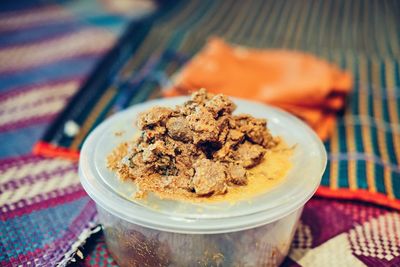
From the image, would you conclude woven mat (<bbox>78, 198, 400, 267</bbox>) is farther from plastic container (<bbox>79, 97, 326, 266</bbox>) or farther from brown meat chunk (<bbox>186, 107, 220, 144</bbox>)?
brown meat chunk (<bbox>186, 107, 220, 144</bbox>)

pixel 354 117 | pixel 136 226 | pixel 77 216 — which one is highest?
pixel 136 226

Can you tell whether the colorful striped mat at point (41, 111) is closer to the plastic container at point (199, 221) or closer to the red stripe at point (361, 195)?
the plastic container at point (199, 221)

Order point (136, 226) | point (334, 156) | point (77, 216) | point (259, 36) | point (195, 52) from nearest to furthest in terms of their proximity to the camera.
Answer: point (136, 226) → point (77, 216) → point (334, 156) → point (195, 52) → point (259, 36)

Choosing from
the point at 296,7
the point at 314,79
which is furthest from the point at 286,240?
the point at 296,7

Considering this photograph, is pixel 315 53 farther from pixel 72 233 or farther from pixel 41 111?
pixel 72 233

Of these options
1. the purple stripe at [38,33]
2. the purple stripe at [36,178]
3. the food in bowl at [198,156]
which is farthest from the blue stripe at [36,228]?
the purple stripe at [38,33]

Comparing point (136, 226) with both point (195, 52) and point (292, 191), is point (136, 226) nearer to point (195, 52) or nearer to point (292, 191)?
point (292, 191)

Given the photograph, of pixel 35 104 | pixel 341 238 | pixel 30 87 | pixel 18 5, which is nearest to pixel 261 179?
pixel 341 238

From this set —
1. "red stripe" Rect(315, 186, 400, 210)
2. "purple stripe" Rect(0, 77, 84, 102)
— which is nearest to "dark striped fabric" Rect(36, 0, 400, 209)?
"red stripe" Rect(315, 186, 400, 210)
